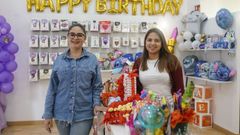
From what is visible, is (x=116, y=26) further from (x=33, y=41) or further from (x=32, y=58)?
(x=32, y=58)

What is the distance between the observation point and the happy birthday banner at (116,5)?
4.97 m

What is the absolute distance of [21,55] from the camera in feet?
16.4

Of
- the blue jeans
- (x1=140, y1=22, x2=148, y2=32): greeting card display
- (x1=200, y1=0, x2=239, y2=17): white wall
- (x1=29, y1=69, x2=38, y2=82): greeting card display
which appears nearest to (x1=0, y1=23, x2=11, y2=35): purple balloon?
(x1=29, y1=69, x2=38, y2=82): greeting card display

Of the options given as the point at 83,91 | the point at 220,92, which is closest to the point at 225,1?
the point at 220,92

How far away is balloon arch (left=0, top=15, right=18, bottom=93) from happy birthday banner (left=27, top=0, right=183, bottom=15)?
2.86 ft

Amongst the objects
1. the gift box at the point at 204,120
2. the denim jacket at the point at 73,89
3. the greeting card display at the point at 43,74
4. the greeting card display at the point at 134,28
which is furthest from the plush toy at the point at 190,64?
the denim jacket at the point at 73,89

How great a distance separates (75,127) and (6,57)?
2.57 metres

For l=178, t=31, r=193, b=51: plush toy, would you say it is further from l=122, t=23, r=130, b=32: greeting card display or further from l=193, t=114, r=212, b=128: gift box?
l=193, t=114, r=212, b=128: gift box

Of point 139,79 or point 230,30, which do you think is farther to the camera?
point 230,30

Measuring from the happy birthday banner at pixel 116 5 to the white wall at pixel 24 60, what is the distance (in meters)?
0.09

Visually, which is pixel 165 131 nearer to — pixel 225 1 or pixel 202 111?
pixel 202 111

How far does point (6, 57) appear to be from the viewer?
416 cm

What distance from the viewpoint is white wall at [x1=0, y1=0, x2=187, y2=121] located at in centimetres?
492

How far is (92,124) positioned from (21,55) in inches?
130
